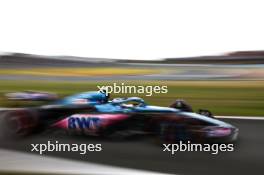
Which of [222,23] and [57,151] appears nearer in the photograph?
[222,23]

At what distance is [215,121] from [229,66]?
336mm

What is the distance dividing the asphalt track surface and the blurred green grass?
84 millimetres

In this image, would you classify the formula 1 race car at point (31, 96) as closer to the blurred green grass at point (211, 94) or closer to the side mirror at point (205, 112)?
the blurred green grass at point (211, 94)

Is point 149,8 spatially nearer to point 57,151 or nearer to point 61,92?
point 61,92

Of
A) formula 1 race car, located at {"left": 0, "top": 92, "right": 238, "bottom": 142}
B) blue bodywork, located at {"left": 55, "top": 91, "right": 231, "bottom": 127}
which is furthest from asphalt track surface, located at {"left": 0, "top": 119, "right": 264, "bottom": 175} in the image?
blue bodywork, located at {"left": 55, "top": 91, "right": 231, "bottom": 127}

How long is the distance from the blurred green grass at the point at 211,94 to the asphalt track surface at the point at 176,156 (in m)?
0.08

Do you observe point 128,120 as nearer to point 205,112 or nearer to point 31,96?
point 205,112

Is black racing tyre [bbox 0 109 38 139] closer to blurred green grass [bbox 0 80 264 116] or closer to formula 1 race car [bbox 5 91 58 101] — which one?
formula 1 race car [bbox 5 91 58 101]

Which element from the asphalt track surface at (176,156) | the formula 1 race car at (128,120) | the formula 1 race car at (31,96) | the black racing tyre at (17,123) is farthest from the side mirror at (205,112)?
the black racing tyre at (17,123)

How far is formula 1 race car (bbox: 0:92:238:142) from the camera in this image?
3734mm

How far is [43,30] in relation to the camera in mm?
3916

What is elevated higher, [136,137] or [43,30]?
[43,30]

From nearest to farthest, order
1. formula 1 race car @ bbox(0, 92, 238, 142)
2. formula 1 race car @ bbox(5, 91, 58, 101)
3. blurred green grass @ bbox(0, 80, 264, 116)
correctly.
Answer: blurred green grass @ bbox(0, 80, 264, 116) < formula 1 race car @ bbox(0, 92, 238, 142) < formula 1 race car @ bbox(5, 91, 58, 101)

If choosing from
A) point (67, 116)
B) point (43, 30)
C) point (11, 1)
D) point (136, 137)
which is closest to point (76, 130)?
point (67, 116)
